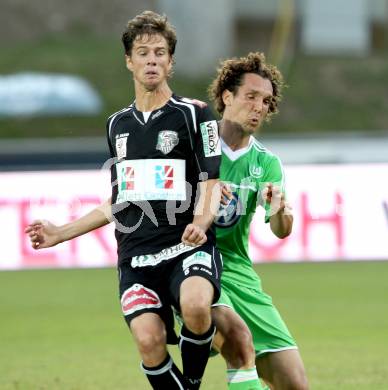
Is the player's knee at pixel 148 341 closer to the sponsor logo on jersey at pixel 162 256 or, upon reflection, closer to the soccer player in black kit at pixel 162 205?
the soccer player in black kit at pixel 162 205

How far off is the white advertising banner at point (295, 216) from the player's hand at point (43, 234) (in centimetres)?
895

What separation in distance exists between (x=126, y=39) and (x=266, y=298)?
1.65 metres

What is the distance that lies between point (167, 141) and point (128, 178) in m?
0.29

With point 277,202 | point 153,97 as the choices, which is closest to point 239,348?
point 277,202

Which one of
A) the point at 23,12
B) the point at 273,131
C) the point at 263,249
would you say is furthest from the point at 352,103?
the point at 263,249

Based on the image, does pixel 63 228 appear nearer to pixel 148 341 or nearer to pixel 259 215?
pixel 148 341

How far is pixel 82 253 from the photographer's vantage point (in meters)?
15.8

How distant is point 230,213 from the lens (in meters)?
6.64

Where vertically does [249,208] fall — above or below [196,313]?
above

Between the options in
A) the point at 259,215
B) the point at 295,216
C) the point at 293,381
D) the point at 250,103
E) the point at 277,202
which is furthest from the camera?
the point at 295,216

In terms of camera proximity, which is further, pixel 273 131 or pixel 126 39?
pixel 273 131

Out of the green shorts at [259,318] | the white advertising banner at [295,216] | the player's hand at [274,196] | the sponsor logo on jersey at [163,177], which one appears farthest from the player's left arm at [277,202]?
the white advertising banner at [295,216]

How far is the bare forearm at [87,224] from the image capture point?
21.8 feet

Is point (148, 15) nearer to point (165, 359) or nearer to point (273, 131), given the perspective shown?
point (165, 359)
